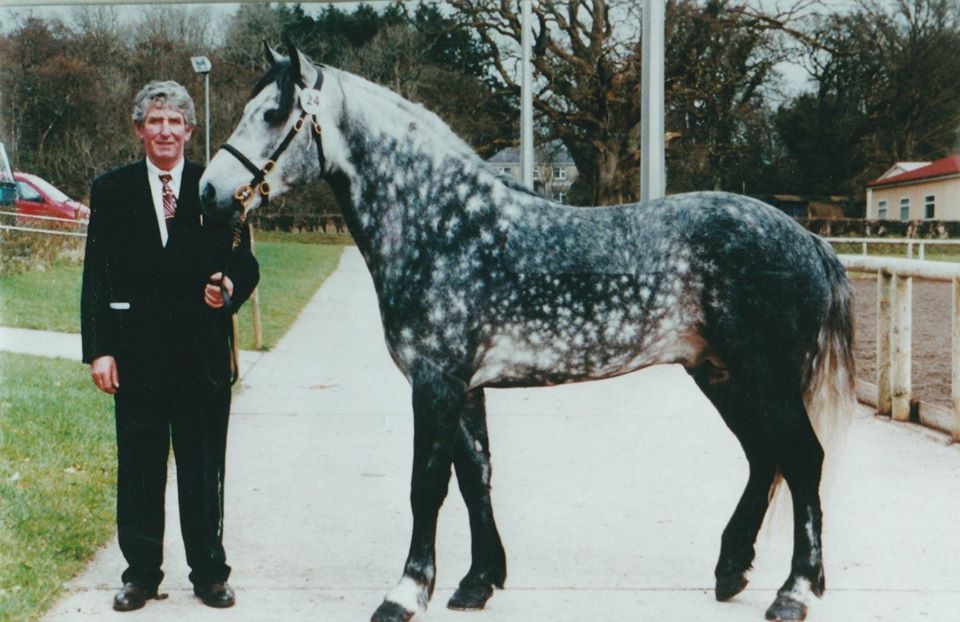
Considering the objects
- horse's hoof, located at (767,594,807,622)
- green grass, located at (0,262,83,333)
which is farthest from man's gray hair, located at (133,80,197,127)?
green grass, located at (0,262,83,333)

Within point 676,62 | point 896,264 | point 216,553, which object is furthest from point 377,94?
point 896,264

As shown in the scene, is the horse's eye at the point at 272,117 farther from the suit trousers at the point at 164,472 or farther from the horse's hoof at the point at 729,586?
the horse's hoof at the point at 729,586

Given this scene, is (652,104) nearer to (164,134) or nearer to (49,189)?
(164,134)

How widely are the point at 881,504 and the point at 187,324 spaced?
125 inches

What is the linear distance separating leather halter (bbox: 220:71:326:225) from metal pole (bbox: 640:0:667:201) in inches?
60.4

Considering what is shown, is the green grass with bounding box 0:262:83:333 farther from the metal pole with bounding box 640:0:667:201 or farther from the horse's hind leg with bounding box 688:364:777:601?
the horse's hind leg with bounding box 688:364:777:601

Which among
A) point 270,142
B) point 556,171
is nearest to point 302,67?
point 270,142

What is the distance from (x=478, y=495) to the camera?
3742 millimetres

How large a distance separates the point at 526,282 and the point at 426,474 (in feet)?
2.36

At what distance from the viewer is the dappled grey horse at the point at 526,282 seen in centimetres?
344

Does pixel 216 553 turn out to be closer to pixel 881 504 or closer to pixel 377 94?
pixel 377 94

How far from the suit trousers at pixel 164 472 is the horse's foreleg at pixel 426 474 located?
71cm

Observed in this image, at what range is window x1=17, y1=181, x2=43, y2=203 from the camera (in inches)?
193

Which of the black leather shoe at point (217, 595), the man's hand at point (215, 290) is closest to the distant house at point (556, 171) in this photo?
the man's hand at point (215, 290)
